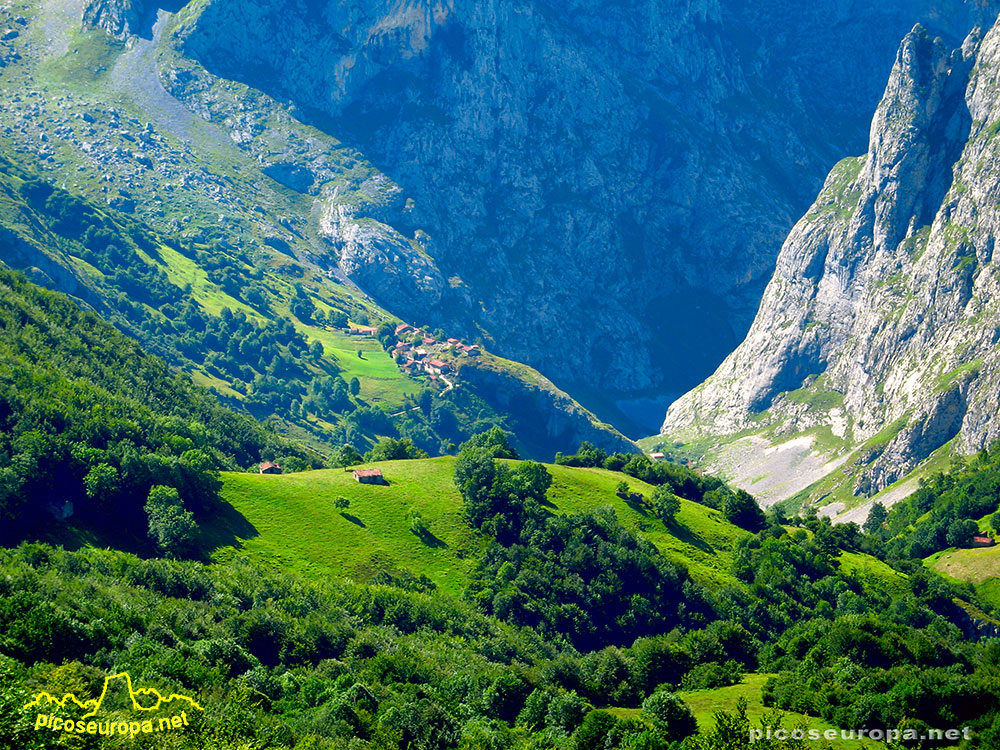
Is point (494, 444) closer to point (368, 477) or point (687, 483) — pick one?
point (368, 477)

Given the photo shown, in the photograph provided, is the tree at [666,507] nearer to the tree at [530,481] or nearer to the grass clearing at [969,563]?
the tree at [530,481]

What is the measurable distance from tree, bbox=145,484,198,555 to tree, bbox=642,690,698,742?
64.3 m

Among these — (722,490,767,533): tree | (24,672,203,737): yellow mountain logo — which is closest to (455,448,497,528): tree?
(722,490,767,533): tree

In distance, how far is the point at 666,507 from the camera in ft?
511

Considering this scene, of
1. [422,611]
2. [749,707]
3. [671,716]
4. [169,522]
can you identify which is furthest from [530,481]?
[671,716]

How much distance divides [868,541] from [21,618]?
16079cm

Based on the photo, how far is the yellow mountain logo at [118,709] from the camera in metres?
47.1

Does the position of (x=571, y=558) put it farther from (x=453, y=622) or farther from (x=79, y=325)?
(x=79, y=325)

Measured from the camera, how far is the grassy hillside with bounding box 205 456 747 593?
12019 centimetres

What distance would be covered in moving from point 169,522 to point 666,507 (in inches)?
3276

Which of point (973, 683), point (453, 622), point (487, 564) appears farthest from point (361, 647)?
point (973, 683)

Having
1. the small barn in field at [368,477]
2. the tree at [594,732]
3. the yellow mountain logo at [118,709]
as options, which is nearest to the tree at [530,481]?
the small barn in field at [368,477]

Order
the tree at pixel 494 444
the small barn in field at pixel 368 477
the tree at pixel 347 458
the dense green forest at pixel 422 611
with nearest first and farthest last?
the dense green forest at pixel 422 611, the small barn in field at pixel 368 477, the tree at pixel 347 458, the tree at pixel 494 444

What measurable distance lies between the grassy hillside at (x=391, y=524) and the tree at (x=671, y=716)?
2242 inches
